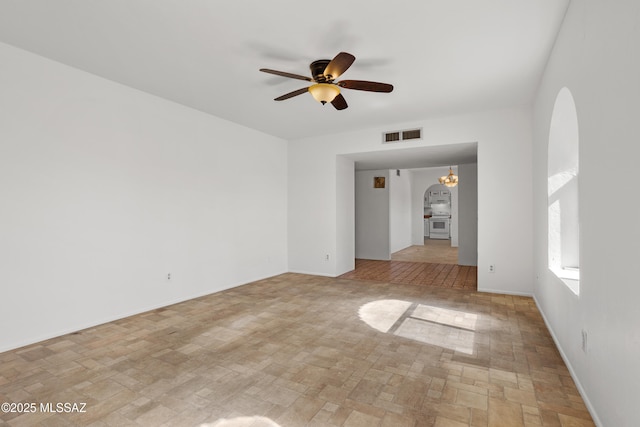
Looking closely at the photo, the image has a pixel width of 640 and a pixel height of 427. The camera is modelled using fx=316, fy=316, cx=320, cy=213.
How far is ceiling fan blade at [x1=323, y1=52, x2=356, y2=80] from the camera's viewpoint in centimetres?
247

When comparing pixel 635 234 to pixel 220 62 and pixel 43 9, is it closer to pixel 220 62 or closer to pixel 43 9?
pixel 220 62

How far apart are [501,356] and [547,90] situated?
2670mm

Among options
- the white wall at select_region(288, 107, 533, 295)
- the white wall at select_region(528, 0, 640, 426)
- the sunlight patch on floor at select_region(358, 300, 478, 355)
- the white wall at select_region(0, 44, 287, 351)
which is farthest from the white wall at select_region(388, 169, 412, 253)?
the white wall at select_region(528, 0, 640, 426)

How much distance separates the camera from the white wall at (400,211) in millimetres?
9383

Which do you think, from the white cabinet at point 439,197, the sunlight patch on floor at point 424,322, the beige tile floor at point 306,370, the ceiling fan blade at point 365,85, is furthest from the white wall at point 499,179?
the white cabinet at point 439,197

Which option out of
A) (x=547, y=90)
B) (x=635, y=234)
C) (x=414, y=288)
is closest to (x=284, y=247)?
(x=414, y=288)

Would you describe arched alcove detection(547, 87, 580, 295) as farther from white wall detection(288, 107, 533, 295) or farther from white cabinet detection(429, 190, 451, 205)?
white cabinet detection(429, 190, 451, 205)

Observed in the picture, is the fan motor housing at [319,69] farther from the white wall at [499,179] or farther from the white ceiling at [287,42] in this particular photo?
the white wall at [499,179]

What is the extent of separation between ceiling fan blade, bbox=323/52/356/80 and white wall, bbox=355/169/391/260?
566cm

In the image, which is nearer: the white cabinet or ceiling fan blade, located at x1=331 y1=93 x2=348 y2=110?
ceiling fan blade, located at x1=331 y1=93 x2=348 y2=110

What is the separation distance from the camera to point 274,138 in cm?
635

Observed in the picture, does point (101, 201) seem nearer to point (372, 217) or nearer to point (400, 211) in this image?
point (372, 217)

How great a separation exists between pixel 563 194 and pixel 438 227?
11.0 meters

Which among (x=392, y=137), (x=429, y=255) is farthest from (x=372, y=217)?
(x=392, y=137)
